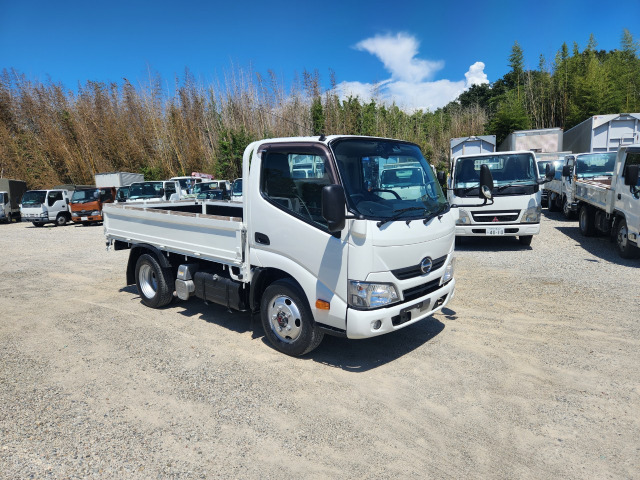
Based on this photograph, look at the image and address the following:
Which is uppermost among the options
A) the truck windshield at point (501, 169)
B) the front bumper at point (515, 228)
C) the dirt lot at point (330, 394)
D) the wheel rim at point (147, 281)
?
the truck windshield at point (501, 169)

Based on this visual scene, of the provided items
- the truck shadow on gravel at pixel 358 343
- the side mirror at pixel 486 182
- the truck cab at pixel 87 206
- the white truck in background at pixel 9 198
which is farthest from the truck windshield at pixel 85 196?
the side mirror at pixel 486 182

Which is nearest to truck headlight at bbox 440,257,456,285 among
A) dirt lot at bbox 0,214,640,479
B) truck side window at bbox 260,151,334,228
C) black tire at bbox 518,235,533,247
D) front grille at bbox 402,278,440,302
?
front grille at bbox 402,278,440,302

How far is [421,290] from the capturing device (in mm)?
4086

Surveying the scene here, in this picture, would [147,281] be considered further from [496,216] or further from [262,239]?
[496,216]

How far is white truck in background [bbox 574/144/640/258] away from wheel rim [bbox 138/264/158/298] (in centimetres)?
798

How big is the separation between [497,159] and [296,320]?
7.21 meters

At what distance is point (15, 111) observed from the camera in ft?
94.4

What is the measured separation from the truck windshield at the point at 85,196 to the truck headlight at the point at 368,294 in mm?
18392

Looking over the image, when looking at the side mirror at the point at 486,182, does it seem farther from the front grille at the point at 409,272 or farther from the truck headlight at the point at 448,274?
the front grille at the point at 409,272

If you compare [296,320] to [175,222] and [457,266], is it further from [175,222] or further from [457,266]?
[457,266]

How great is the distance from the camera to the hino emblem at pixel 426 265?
4.02 m

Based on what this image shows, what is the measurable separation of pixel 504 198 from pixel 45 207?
63.0 ft

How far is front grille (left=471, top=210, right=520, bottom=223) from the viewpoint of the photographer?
8945 millimetres

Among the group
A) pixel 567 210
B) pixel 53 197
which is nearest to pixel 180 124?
pixel 53 197
